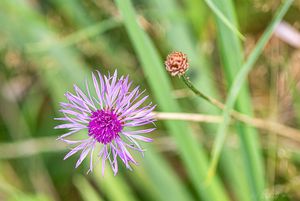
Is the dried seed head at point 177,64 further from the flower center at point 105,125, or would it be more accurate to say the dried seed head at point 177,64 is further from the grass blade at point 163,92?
the grass blade at point 163,92

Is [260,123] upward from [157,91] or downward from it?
downward

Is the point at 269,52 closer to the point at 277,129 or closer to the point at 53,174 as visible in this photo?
the point at 277,129

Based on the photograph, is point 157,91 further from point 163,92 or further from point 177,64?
point 177,64

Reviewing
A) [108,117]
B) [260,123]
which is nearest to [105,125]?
[108,117]

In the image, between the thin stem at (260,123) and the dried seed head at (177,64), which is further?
the thin stem at (260,123)

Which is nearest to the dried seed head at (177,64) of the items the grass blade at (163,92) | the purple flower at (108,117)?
the purple flower at (108,117)

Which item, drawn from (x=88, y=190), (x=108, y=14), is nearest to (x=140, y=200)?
(x=88, y=190)
